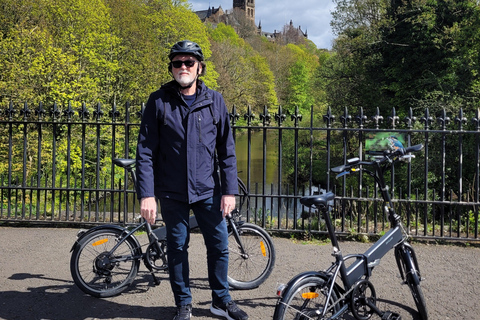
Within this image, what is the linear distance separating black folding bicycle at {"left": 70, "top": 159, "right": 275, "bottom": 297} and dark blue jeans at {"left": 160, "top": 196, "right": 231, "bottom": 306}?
2.28 feet

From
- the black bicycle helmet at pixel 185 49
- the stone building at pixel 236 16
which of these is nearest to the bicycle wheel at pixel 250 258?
the black bicycle helmet at pixel 185 49

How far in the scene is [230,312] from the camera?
3654 millimetres

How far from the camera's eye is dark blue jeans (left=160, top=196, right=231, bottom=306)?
3531mm

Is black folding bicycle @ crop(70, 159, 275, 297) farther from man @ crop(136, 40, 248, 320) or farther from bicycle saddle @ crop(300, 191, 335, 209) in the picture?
bicycle saddle @ crop(300, 191, 335, 209)

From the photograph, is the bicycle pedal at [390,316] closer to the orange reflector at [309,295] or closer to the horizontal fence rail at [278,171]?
the orange reflector at [309,295]

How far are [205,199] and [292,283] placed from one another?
0.94m

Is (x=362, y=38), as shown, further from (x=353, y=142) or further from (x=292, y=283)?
(x=292, y=283)

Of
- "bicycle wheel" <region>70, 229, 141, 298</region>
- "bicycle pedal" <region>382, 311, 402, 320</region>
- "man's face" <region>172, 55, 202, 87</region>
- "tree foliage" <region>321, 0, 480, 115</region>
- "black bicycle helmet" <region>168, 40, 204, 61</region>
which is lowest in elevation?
"bicycle pedal" <region>382, 311, 402, 320</region>

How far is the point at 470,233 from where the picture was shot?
6.64m

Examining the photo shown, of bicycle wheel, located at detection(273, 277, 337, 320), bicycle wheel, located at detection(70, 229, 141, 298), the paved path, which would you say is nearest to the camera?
bicycle wheel, located at detection(273, 277, 337, 320)

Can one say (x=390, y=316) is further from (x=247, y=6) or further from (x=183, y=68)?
(x=247, y=6)

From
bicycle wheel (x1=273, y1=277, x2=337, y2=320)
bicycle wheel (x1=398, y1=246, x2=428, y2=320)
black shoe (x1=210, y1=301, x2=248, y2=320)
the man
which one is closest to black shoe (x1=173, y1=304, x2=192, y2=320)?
the man

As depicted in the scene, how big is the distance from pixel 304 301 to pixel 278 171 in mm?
3751

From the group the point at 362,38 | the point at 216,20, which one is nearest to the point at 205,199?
the point at 362,38
